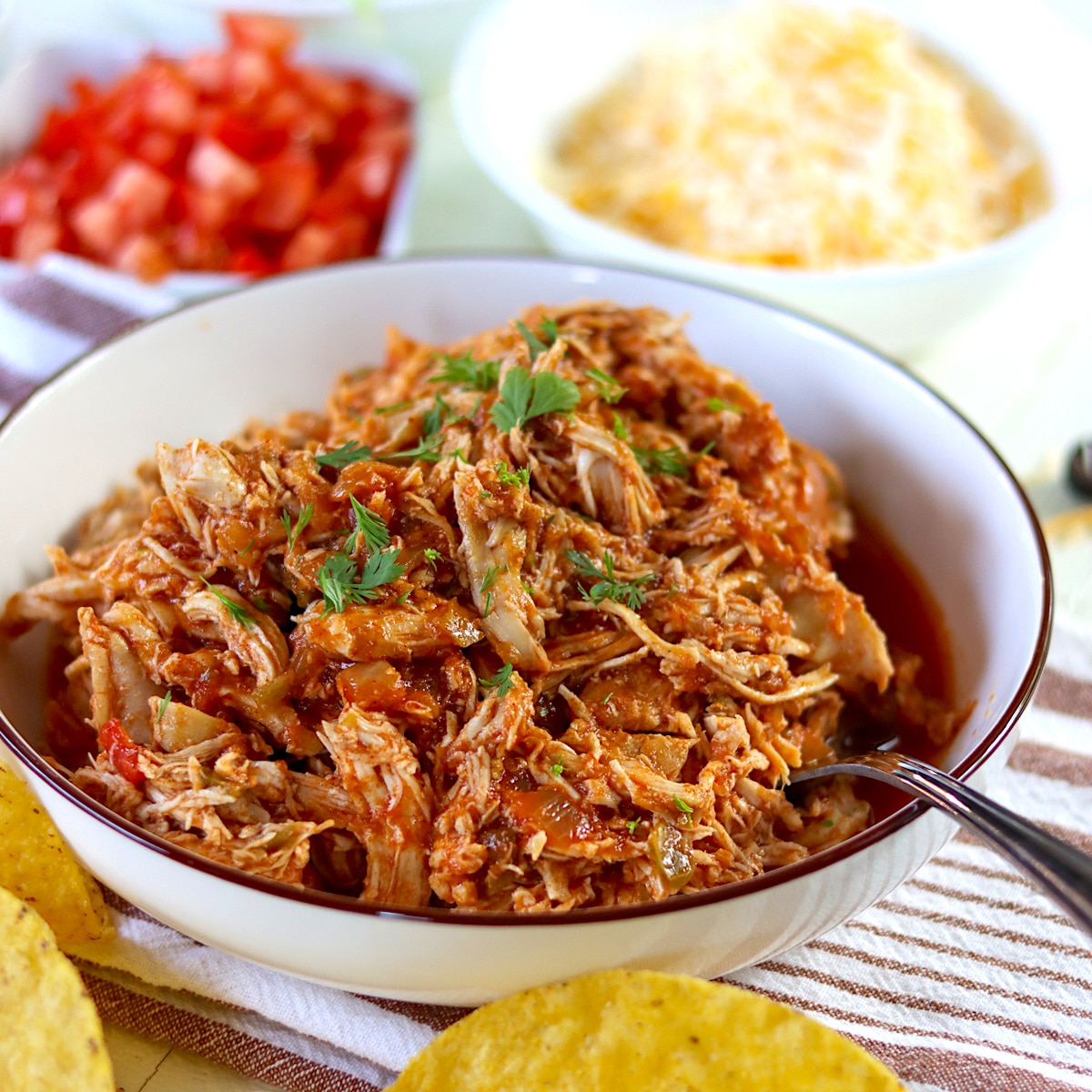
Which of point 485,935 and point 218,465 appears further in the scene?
point 218,465

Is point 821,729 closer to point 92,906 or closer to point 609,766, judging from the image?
point 609,766

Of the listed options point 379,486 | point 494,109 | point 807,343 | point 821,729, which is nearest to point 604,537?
point 379,486

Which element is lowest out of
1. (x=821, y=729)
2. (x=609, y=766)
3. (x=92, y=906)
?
(x=92, y=906)

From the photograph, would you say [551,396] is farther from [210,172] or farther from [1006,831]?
[210,172]

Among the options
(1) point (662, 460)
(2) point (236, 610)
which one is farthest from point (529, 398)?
(2) point (236, 610)

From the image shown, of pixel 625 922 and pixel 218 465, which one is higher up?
pixel 218 465

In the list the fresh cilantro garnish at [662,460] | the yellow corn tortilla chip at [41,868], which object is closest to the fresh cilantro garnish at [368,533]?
the fresh cilantro garnish at [662,460]

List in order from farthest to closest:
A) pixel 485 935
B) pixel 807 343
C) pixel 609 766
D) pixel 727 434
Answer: pixel 807 343 < pixel 727 434 < pixel 609 766 < pixel 485 935

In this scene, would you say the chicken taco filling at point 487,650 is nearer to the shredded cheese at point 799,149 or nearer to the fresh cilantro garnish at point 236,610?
the fresh cilantro garnish at point 236,610
